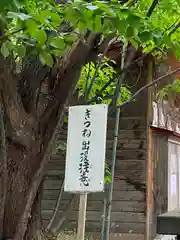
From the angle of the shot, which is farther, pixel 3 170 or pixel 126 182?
pixel 126 182

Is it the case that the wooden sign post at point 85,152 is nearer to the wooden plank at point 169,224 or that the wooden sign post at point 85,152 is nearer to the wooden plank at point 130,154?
the wooden plank at point 169,224

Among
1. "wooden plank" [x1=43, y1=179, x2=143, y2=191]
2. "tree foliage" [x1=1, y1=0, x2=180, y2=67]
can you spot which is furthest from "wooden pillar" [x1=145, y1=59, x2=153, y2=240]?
"tree foliage" [x1=1, y1=0, x2=180, y2=67]

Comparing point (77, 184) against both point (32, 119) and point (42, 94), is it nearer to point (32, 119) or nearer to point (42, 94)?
point (32, 119)

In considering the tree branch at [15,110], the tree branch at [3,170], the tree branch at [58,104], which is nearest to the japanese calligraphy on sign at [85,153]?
the tree branch at [58,104]

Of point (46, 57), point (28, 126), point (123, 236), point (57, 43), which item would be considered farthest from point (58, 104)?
point (123, 236)

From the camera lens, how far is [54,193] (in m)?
8.95

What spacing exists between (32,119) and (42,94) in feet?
1.08

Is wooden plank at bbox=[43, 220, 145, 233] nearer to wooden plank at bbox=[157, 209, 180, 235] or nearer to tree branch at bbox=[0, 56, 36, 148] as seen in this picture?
tree branch at bbox=[0, 56, 36, 148]

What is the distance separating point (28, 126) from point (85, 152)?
0.61m

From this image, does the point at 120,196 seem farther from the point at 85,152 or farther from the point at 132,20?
the point at 132,20

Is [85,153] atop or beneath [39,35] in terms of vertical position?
beneath

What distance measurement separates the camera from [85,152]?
3.60m

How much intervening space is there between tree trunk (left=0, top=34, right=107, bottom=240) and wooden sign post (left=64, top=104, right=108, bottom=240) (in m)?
0.32

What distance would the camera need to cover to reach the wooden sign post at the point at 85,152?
11.5 feet
